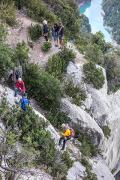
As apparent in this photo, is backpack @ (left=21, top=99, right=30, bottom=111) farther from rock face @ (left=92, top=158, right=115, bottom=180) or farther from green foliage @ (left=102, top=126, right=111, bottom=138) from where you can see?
green foliage @ (left=102, top=126, right=111, bottom=138)

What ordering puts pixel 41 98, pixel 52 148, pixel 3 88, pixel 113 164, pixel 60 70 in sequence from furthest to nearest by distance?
pixel 113 164, pixel 60 70, pixel 41 98, pixel 3 88, pixel 52 148

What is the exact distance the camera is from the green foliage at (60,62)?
24.8 metres

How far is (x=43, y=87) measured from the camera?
23.1m

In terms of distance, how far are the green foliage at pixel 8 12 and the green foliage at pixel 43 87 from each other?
4.91 m

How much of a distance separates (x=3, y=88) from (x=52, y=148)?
3.52m

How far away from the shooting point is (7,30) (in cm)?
2581

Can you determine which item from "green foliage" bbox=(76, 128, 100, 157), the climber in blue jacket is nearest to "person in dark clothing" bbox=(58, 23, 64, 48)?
"green foliage" bbox=(76, 128, 100, 157)

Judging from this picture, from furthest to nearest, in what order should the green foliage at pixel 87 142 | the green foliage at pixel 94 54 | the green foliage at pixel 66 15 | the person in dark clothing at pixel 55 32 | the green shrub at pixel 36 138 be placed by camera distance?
the green foliage at pixel 66 15, the green foliage at pixel 94 54, the person in dark clothing at pixel 55 32, the green foliage at pixel 87 142, the green shrub at pixel 36 138

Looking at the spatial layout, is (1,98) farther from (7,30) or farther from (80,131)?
(7,30)

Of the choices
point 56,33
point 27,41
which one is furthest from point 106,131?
point 27,41

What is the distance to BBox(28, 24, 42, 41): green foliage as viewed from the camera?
88.7 feet

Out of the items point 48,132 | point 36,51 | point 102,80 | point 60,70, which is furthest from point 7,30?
point 48,132

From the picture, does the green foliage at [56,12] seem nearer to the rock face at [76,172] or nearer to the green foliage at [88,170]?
the green foliage at [88,170]

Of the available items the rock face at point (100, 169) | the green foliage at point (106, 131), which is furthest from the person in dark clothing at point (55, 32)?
the rock face at point (100, 169)
